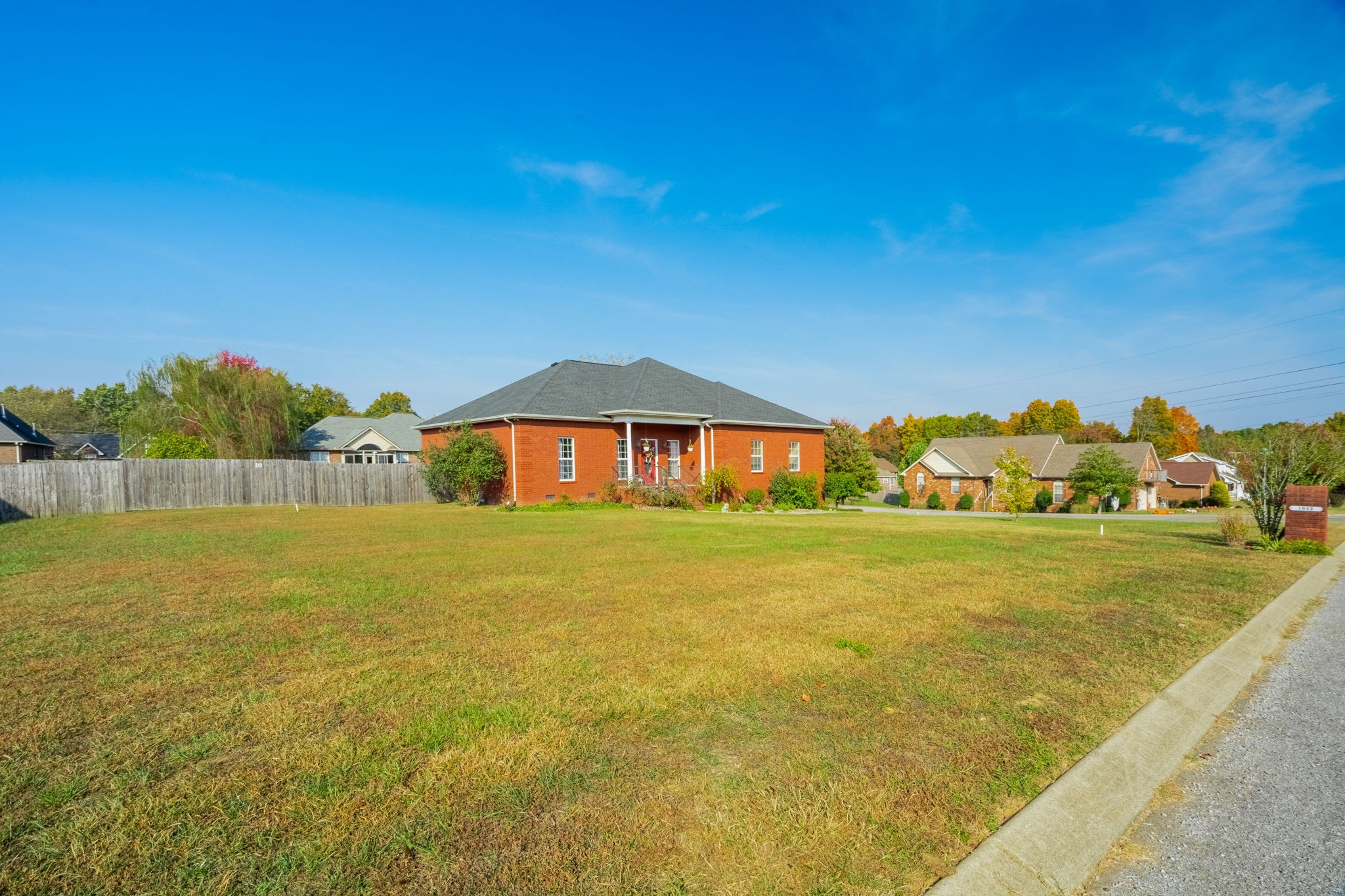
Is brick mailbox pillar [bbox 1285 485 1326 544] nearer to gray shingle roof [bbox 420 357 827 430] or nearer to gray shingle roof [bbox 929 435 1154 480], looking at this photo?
gray shingle roof [bbox 420 357 827 430]

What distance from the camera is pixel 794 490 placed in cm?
2738

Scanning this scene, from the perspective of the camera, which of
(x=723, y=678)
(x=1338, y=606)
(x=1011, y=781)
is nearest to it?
(x=1011, y=781)

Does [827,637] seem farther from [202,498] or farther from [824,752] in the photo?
[202,498]

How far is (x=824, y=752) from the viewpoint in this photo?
3545 mm

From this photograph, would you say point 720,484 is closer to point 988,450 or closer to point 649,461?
point 649,461

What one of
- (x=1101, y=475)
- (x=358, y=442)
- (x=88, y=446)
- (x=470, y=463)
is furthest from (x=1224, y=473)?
(x=88, y=446)

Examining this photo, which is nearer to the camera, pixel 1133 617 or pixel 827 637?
pixel 827 637

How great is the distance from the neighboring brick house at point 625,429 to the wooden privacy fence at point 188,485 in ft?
9.70

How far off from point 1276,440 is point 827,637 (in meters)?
15.9

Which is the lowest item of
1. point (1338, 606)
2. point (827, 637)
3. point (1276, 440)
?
point (1338, 606)

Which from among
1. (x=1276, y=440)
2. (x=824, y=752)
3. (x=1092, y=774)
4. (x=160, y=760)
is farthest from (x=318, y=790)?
(x=1276, y=440)

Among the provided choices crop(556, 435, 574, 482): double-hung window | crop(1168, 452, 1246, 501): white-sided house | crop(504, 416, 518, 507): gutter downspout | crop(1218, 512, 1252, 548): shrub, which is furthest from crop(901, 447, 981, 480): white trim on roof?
crop(504, 416, 518, 507): gutter downspout

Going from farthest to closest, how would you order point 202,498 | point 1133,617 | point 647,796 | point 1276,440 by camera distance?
point 202,498 → point 1276,440 → point 1133,617 → point 647,796

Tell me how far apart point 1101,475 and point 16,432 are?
6099 cm
